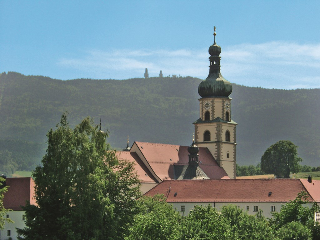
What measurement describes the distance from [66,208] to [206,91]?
143 ft

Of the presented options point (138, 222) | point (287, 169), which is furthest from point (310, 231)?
point (287, 169)

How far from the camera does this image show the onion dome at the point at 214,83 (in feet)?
298

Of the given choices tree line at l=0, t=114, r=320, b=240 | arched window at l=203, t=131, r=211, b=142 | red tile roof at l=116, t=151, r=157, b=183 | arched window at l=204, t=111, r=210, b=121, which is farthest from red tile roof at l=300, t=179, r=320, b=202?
arched window at l=204, t=111, r=210, b=121

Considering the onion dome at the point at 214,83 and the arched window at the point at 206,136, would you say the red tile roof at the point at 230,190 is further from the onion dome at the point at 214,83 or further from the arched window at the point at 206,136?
the onion dome at the point at 214,83

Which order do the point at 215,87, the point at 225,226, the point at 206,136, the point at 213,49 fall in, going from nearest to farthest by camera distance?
the point at 225,226
the point at 206,136
the point at 215,87
the point at 213,49

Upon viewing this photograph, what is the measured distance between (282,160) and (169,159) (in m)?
48.1

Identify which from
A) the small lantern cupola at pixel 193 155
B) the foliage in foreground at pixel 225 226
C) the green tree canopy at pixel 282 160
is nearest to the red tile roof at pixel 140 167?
the small lantern cupola at pixel 193 155

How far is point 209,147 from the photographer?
90.2m

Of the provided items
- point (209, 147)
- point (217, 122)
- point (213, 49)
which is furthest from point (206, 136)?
point (213, 49)

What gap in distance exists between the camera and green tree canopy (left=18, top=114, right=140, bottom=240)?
49.8 metres

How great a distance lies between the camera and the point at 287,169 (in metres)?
127

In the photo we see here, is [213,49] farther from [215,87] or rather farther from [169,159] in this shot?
[169,159]

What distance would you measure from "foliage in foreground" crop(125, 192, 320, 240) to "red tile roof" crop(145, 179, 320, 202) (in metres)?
15.0

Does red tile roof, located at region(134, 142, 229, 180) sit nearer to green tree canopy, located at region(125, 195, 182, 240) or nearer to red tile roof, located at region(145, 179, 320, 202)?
red tile roof, located at region(145, 179, 320, 202)
